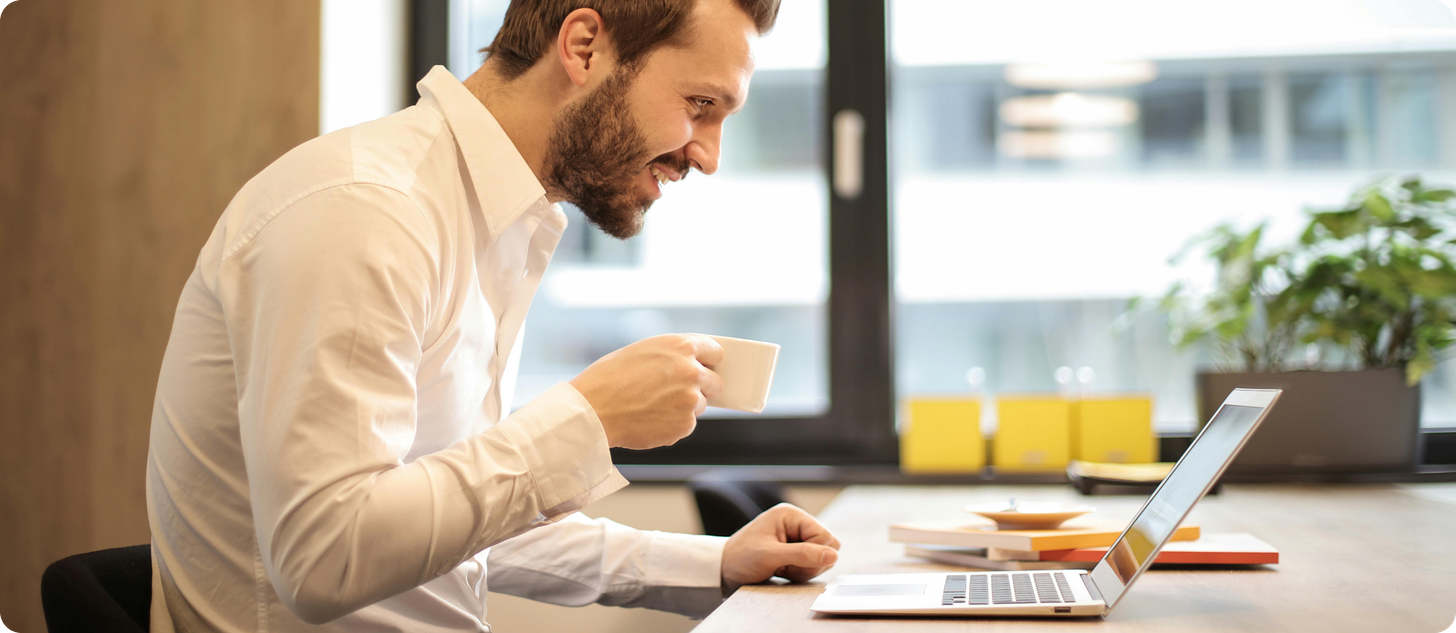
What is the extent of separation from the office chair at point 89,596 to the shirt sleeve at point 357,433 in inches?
6.0

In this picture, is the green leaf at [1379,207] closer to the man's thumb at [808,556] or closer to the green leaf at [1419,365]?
the green leaf at [1419,365]

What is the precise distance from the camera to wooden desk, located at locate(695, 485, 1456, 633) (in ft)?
2.59

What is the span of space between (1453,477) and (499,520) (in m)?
2.01

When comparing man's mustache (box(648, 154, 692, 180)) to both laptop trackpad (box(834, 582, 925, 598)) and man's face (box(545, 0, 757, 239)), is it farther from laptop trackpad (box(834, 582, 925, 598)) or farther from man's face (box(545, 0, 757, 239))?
laptop trackpad (box(834, 582, 925, 598))

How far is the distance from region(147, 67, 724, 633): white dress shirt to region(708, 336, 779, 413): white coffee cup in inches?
6.5

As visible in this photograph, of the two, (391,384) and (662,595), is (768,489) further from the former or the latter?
(391,384)

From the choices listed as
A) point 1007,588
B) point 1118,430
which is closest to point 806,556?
point 1007,588

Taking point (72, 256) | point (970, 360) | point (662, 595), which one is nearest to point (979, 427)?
point (970, 360)

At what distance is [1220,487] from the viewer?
1.77 metres

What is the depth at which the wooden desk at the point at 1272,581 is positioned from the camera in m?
0.79

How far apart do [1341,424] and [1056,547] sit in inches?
49.1

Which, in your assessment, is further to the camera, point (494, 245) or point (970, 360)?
point (970, 360)

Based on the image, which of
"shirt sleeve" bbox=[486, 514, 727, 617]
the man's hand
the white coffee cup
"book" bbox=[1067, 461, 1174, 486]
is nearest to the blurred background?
"book" bbox=[1067, 461, 1174, 486]

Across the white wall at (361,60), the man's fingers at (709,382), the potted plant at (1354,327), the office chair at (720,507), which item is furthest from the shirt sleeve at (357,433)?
the potted plant at (1354,327)
